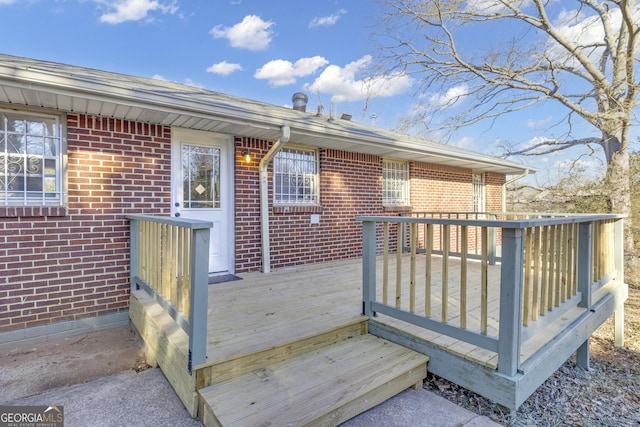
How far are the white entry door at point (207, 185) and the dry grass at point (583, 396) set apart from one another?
3126mm

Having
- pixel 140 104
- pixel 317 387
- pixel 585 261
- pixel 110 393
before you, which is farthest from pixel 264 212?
pixel 585 261

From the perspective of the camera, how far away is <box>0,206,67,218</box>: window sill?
119 inches

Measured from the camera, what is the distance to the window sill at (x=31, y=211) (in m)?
3.03

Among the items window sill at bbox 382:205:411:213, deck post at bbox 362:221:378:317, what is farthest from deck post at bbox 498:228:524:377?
window sill at bbox 382:205:411:213

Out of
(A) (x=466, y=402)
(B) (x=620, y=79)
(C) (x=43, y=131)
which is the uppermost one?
(B) (x=620, y=79)

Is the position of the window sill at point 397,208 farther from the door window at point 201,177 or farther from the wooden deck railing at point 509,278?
the door window at point 201,177

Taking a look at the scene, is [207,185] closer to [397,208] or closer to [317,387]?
[317,387]

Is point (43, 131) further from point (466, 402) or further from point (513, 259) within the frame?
A: point (466, 402)

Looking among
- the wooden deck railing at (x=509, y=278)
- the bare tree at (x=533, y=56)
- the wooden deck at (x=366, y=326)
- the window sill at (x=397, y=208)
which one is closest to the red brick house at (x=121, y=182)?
the wooden deck at (x=366, y=326)

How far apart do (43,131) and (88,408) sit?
271 cm

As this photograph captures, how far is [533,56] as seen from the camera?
777cm

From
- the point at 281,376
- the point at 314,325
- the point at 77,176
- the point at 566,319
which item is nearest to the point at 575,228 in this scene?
the point at 566,319

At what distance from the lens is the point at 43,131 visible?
10.7 ft

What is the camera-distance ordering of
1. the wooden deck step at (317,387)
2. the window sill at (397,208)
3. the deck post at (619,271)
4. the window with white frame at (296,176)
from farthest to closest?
the window sill at (397,208) → the window with white frame at (296,176) → the deck post at (619,271) → the wooden deck step at (317,387)
